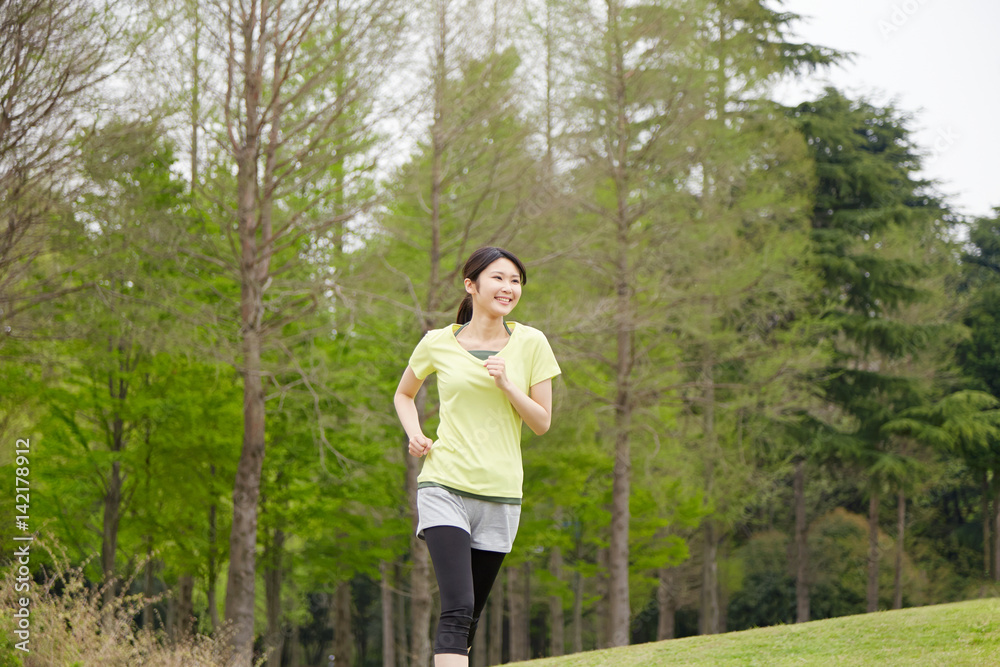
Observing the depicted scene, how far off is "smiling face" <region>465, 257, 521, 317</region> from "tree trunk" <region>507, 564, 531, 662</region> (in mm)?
16992

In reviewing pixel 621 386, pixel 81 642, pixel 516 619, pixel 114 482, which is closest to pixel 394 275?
pixel 621 386

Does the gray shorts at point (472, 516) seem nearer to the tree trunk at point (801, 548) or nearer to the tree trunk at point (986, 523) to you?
the tree trunk at point (801, 548)

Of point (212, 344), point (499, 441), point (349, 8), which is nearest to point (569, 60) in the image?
point (349, 8)

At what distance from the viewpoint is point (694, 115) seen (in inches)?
552

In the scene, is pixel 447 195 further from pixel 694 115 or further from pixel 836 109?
pixel 836 109

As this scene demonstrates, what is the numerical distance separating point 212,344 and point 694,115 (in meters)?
8.33

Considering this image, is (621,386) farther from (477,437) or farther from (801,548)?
(801,548)

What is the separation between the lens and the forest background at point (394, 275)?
10.0 metres

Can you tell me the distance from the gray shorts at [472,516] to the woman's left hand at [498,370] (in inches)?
18.9

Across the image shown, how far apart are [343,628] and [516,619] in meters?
4.57

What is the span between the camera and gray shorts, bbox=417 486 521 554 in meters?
3.34

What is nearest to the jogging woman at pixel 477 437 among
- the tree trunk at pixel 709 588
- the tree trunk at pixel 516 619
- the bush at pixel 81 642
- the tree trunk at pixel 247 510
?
the bush at pixel 81 642

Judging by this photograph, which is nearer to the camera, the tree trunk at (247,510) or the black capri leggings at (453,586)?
the black capri leggings at (453,586)

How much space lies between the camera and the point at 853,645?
654 cm
